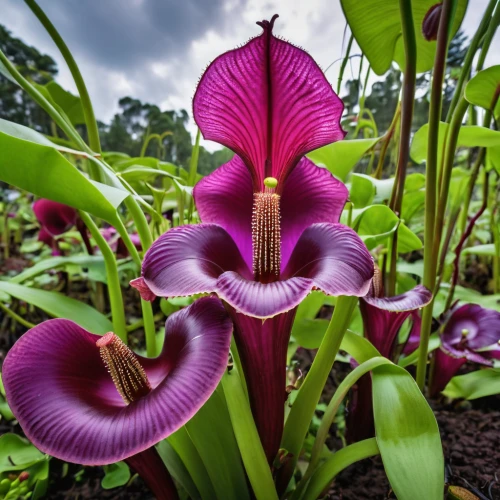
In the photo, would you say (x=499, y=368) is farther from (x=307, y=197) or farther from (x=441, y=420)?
(x=307, y=197)

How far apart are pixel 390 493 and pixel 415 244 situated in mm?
334

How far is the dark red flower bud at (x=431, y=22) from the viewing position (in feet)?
1.62

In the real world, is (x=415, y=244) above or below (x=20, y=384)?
above

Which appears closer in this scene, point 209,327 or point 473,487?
point 209,327

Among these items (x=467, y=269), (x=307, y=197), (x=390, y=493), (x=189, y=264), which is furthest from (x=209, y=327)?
(x=467, y=269)

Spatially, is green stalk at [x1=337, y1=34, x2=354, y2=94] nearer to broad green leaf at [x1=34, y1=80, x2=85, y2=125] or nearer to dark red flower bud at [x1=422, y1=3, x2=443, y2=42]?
dark red flower bud at [x1=422, y1=3, x2=443, y2=42]

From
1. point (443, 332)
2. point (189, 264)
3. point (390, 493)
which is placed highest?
point (189, 264)

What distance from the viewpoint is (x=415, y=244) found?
56 cm

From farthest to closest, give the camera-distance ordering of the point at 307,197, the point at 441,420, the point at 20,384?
the point at 441,420 → the point at 307,197 → the point at 20,384

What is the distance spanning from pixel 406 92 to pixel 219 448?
429mm

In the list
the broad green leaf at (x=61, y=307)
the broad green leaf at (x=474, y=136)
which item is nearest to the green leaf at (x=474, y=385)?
the broad green leaf at (x=474, y=136)

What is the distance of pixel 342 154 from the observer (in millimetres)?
602

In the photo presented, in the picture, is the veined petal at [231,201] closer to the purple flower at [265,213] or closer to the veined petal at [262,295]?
the purple flower at [265,213]

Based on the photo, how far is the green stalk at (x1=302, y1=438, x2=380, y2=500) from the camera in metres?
0.32
